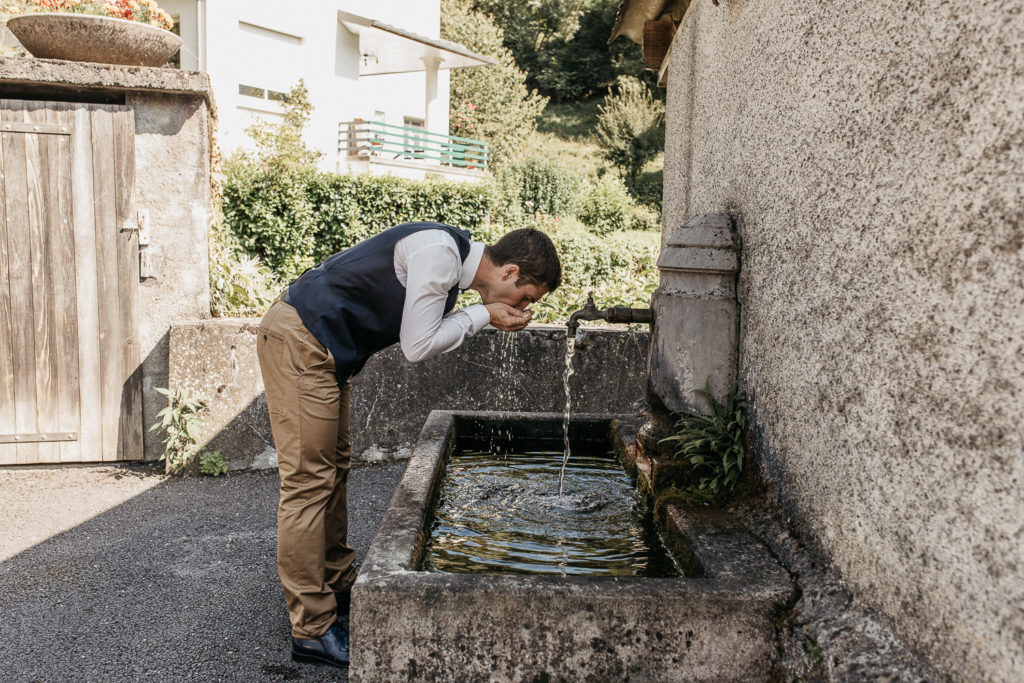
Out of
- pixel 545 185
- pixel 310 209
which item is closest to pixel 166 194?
pixel 310 209

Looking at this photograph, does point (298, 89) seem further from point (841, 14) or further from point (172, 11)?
point (841, 14)

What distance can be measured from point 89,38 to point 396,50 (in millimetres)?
16896

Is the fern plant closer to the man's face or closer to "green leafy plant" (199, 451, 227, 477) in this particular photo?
the man's face

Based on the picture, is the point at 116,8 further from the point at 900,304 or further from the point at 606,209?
the point at 606,209

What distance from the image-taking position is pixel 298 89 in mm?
16594

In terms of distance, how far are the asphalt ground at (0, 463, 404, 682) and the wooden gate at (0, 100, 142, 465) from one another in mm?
451

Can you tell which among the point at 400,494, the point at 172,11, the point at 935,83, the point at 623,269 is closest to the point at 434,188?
the point at 623,269

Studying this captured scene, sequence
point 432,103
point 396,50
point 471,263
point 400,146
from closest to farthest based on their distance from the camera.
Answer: point 471,263, point 400,146, point 396,50, point 432,103

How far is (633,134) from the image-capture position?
2650 centimetres

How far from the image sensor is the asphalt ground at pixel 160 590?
2926 mm

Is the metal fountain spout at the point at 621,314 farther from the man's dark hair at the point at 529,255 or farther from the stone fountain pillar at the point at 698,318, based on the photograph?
the man's dark hair at the point at 529,255

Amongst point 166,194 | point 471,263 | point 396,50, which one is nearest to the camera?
point 471,263

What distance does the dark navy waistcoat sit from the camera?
282cm

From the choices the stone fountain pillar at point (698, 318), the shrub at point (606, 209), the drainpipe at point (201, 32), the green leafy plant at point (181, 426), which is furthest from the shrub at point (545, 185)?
the stone fountain pillar at point (698, 318)
